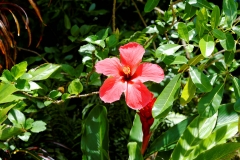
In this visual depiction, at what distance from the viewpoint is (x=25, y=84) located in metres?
1.55

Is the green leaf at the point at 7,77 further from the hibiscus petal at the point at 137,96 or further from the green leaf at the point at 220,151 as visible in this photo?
the green leaf at the point at 220,151

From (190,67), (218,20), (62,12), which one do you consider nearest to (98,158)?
(190,67)

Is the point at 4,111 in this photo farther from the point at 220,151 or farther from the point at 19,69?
the point at 220,151

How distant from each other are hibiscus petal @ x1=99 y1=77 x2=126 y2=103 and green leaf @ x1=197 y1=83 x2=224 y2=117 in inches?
10.8

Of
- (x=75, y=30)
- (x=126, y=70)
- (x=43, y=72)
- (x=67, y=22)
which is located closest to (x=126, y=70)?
(x=126, y=70)

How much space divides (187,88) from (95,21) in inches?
42.4

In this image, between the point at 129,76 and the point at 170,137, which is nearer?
the point at 129,76

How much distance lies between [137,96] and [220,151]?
382mm

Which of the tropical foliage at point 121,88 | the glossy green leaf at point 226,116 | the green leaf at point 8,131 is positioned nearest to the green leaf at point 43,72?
the tropical foliage at point 121,88

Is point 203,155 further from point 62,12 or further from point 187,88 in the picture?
point 62,12

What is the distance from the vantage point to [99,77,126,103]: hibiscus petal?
4.84 feet

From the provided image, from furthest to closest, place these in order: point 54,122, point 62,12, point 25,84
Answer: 1. point 62,12
2. point 54,122
3. point 25,84

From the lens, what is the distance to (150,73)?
1.53 meters

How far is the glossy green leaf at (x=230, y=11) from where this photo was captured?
4.72 feet
